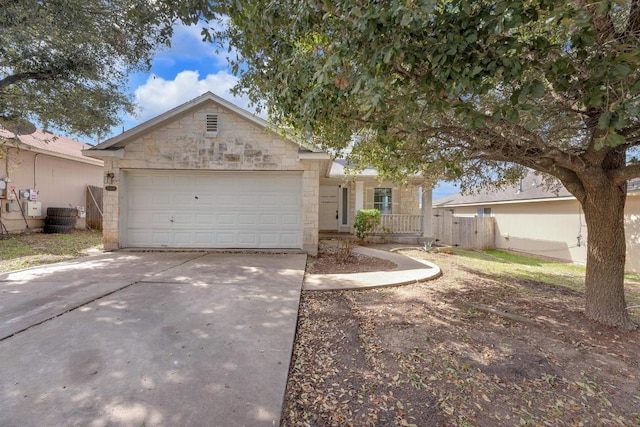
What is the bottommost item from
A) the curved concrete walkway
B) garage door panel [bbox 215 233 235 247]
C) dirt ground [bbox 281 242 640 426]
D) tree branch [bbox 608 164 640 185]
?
dirt ground [bbox 281 242 640 426]

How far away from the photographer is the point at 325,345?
344cm

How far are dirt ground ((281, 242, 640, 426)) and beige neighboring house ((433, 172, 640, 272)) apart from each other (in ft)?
26.9

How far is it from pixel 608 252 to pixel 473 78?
137 inches

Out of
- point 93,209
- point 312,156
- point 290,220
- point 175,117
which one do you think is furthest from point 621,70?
point 93,209

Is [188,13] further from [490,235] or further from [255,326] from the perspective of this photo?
[490,235]

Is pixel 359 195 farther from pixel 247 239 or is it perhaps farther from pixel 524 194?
pixel 524 194

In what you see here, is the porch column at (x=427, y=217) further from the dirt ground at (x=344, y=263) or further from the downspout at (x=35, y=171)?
the downspout at (x=35, y=171)

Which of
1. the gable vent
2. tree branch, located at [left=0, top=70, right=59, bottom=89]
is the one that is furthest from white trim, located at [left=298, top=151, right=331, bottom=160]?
tree branch, located at [left=0, top=70, right=59, bottom=89]

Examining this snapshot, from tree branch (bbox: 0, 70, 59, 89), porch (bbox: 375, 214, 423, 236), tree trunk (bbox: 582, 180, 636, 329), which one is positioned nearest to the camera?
tree trunk (bbox: 582, 180, 636, 329)

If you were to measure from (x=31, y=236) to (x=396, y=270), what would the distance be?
14.0m

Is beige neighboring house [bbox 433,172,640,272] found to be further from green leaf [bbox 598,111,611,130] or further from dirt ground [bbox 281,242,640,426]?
green leaf [bbox 598,111,611,130]

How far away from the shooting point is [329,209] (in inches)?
581

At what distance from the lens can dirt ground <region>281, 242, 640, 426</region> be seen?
2422mm

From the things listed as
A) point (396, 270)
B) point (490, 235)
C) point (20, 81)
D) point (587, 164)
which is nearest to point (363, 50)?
point (587, 164)
